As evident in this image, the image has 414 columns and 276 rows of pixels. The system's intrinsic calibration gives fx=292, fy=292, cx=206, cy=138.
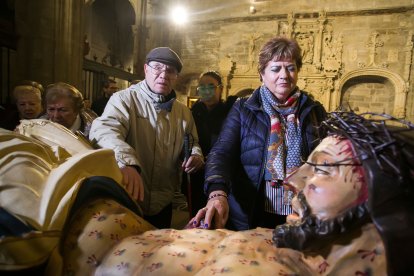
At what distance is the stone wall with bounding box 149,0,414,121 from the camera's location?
9594mm

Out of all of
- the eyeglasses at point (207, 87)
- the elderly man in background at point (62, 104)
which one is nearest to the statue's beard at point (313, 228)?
the elderly man in background at point (62, 104)

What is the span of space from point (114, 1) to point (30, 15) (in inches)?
302

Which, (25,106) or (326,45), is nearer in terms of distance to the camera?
(25,106)

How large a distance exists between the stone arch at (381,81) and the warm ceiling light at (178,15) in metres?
6.36

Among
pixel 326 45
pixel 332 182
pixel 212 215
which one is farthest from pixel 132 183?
pixel 326 45

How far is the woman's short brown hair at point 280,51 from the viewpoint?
1.57 meters

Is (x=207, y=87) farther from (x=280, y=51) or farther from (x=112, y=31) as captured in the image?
(x=112, y=31)

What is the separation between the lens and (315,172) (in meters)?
0.87

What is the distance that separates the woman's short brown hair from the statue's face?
31.7 inches

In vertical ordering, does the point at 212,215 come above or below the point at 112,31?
below

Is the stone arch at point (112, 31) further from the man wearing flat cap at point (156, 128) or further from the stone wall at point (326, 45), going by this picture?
the man wearing flat cap at point (156, 128)

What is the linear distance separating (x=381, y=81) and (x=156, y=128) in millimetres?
10581

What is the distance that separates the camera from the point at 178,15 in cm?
1123

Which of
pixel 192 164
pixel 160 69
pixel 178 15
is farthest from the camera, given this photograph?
pixel 178 15
